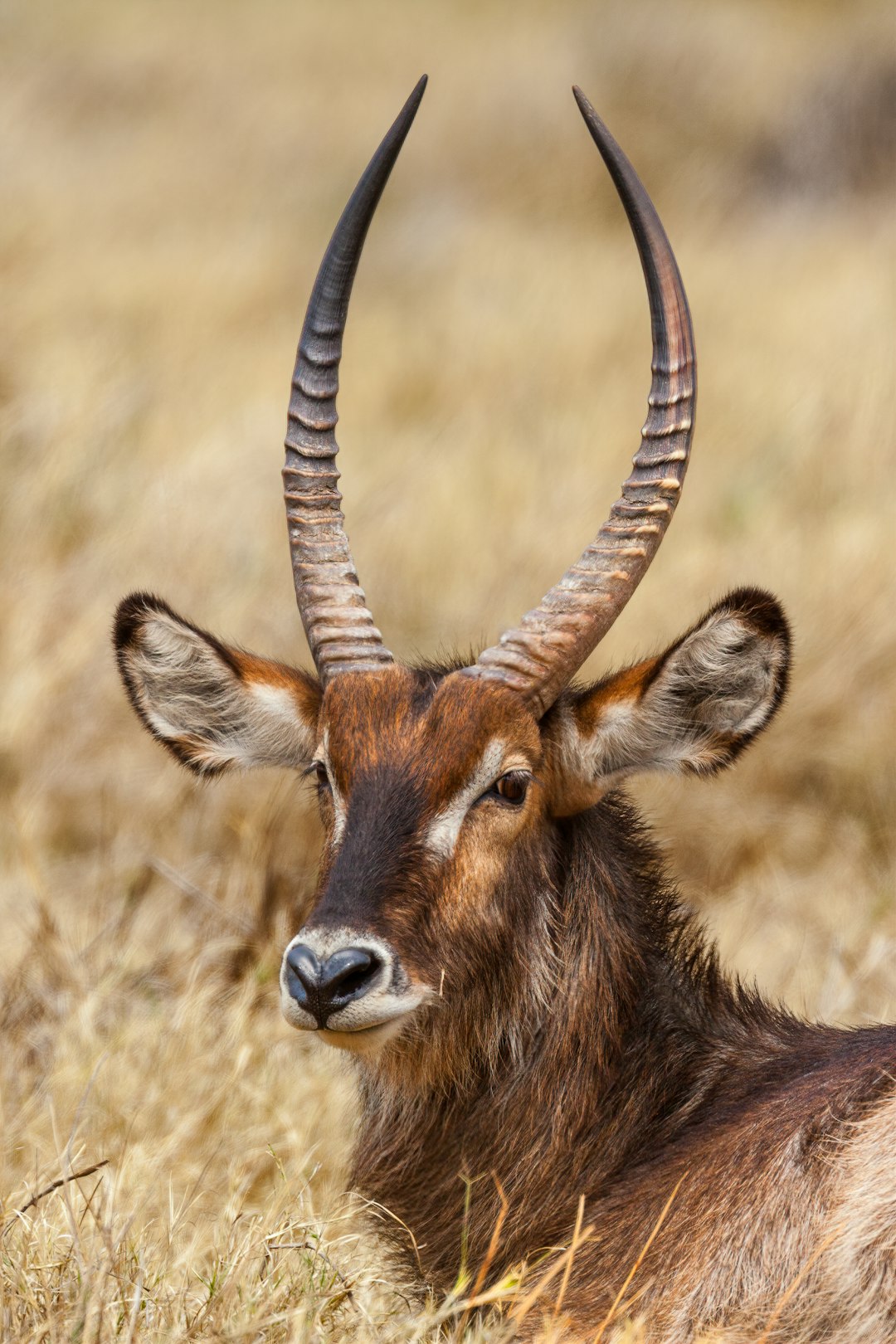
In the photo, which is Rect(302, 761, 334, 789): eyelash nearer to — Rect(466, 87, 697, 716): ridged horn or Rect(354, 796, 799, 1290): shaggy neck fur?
Rect(466, 87, 697, 716): ridged horn

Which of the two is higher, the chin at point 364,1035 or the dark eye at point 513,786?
the dark eye at point 513,786

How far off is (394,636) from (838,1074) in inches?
196

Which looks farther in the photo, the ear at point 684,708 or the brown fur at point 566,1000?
the ear at point 684,708

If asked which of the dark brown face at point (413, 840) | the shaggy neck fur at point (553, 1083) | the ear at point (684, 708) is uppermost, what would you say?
the ear at point (684, 708)

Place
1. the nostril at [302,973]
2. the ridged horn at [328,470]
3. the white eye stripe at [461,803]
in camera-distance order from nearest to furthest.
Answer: the nostril at [302,973]
the white eye stripe at [461,803]
the ridged horn at [328,470]

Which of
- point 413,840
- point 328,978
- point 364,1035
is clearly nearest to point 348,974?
point 328,978

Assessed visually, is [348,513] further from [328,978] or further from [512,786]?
[328,978]

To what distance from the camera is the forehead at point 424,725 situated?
3.91 meters

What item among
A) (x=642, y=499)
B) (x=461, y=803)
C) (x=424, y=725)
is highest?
(x=642, y=499)

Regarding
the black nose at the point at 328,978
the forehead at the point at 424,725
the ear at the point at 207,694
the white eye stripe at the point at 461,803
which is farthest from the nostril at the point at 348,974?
the ear at the point at 207,694

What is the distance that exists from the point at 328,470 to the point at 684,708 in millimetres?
1121

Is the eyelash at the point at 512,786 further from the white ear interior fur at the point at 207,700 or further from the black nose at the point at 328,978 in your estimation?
the white ear interior fur at the point at 207,700

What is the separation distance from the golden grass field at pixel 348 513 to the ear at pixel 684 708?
4.11 feet

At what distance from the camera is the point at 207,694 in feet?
15.3
